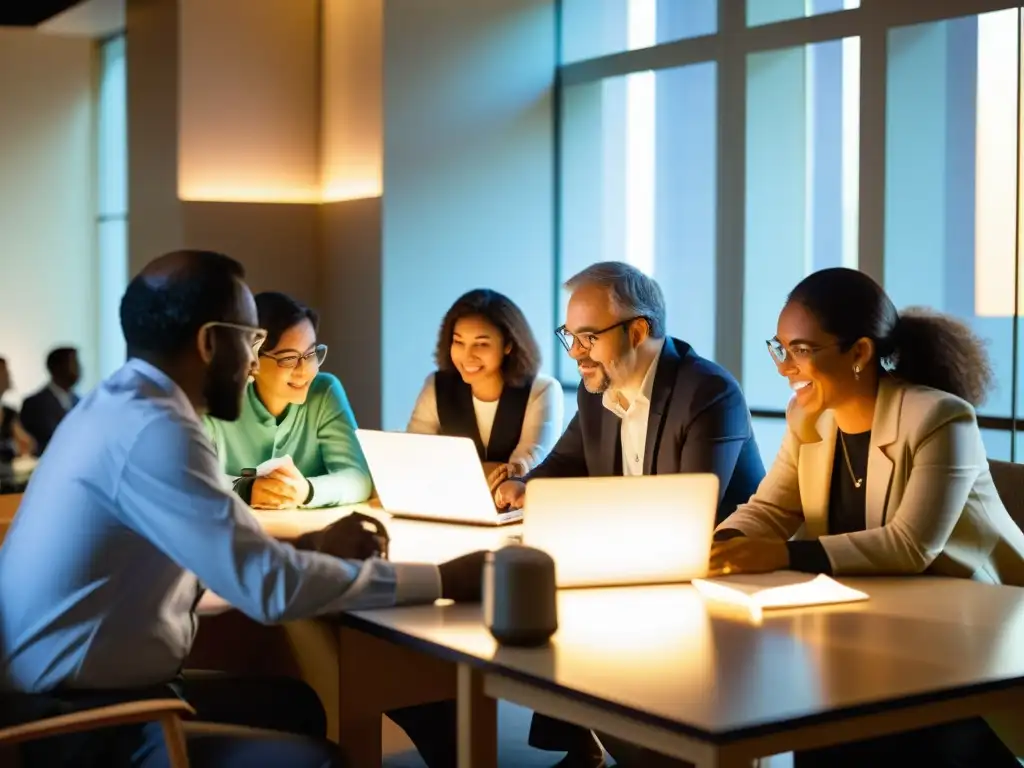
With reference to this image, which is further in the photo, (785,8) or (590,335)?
(785,8)

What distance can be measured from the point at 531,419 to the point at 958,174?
2.05 m

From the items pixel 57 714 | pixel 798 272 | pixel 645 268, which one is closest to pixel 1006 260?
pixel 798 272

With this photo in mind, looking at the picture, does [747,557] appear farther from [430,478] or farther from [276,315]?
[276,315]

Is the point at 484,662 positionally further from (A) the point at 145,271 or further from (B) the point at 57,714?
(A) the point at 145,271

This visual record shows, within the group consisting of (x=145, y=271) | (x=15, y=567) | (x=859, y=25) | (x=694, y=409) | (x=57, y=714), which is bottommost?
(x=57, y=714)

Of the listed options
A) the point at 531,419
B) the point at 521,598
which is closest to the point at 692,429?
the point at 531,419

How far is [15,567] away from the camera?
2.41 metres

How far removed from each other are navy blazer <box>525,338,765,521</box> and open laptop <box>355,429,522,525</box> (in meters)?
0.33

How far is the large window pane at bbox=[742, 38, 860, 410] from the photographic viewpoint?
591cm

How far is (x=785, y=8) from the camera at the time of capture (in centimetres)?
616

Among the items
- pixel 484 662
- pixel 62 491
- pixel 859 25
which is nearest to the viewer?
pixel 484 662

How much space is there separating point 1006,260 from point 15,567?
12.9ft

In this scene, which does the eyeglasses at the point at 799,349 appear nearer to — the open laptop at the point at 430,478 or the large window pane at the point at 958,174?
the open laptop at the point at 430,478

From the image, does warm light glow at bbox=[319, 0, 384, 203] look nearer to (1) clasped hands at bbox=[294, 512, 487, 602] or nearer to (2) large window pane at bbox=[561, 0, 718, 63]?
(2) large window pane at bbox=[561, 0, 718, 63]
